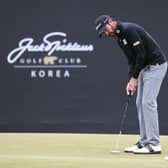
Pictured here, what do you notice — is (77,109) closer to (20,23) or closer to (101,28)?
(20,23)

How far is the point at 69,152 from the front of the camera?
7500mm

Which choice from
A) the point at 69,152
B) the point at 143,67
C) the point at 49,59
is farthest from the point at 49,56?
the point at 143,67

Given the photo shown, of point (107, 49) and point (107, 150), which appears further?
point (107, 49)

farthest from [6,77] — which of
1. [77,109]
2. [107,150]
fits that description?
[107,150]

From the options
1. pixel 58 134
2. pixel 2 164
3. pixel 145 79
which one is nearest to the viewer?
pixel 2 164

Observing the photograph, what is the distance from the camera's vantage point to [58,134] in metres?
9.57

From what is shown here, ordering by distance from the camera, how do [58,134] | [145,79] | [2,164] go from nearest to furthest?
[2,164], [145,79], [58,134]

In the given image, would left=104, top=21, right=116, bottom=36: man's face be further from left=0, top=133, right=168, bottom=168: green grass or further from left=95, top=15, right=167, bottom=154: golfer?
left=0, top=133, right=168, bottom=168: green grass

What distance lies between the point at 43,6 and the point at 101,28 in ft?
9.93

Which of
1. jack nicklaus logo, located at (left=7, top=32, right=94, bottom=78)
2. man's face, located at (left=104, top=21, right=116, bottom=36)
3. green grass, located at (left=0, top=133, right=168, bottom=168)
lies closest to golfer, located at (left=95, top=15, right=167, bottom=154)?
man's face, located at (left=104, top=21, right=116, bottom=36)

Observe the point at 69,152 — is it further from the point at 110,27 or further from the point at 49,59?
the point at 49,59

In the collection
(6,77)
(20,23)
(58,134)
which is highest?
(20,23)

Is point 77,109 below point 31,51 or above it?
below

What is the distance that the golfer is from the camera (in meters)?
7.02
